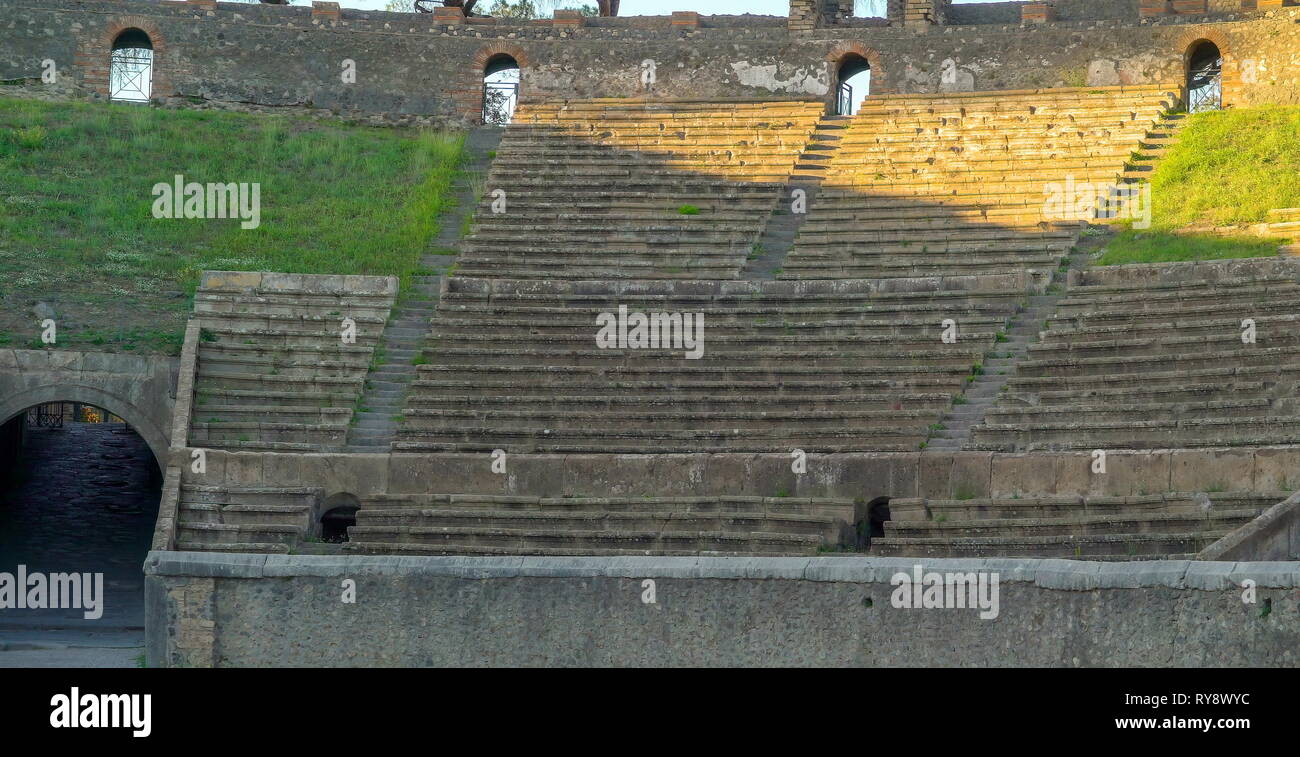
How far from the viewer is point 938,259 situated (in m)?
22.8

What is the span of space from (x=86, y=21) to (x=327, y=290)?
1108 cm

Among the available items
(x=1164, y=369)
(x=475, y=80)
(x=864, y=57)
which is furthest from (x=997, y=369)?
(x=475, y=80)

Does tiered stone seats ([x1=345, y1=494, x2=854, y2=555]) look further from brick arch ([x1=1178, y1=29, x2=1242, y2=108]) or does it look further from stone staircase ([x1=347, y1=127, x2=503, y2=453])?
brick arch ([x1=1178, y1=29, x2=1242, y2=108])

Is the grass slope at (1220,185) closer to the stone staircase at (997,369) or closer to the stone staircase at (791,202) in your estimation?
the stone staircase at (997,369)

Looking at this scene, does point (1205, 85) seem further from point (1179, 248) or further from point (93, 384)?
point (93, 384)

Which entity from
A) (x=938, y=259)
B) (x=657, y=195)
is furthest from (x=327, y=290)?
(x=938, y=259)

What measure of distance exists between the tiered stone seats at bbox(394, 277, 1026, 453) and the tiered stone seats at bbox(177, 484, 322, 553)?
1495 mm

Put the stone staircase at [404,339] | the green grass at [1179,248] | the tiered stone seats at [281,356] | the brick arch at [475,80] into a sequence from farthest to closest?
1. the brick arch at [475,80]
2. the green grass at [1179,248]
3. the stone staircase at [404,339]
4. the tiered stone seats at [281,356]

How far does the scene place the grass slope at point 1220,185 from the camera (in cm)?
2205

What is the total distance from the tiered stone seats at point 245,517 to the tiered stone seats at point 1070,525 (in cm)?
608

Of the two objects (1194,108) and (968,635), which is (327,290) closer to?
(968,635)

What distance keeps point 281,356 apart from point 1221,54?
16.0 m

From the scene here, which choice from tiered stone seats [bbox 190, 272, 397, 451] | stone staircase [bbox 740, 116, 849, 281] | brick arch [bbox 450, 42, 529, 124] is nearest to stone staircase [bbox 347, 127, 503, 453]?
tiered stone seats [bbox 190, 272, 397, 451]

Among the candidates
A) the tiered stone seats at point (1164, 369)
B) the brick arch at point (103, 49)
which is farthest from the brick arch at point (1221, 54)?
the brick arch at point (103, 49)
